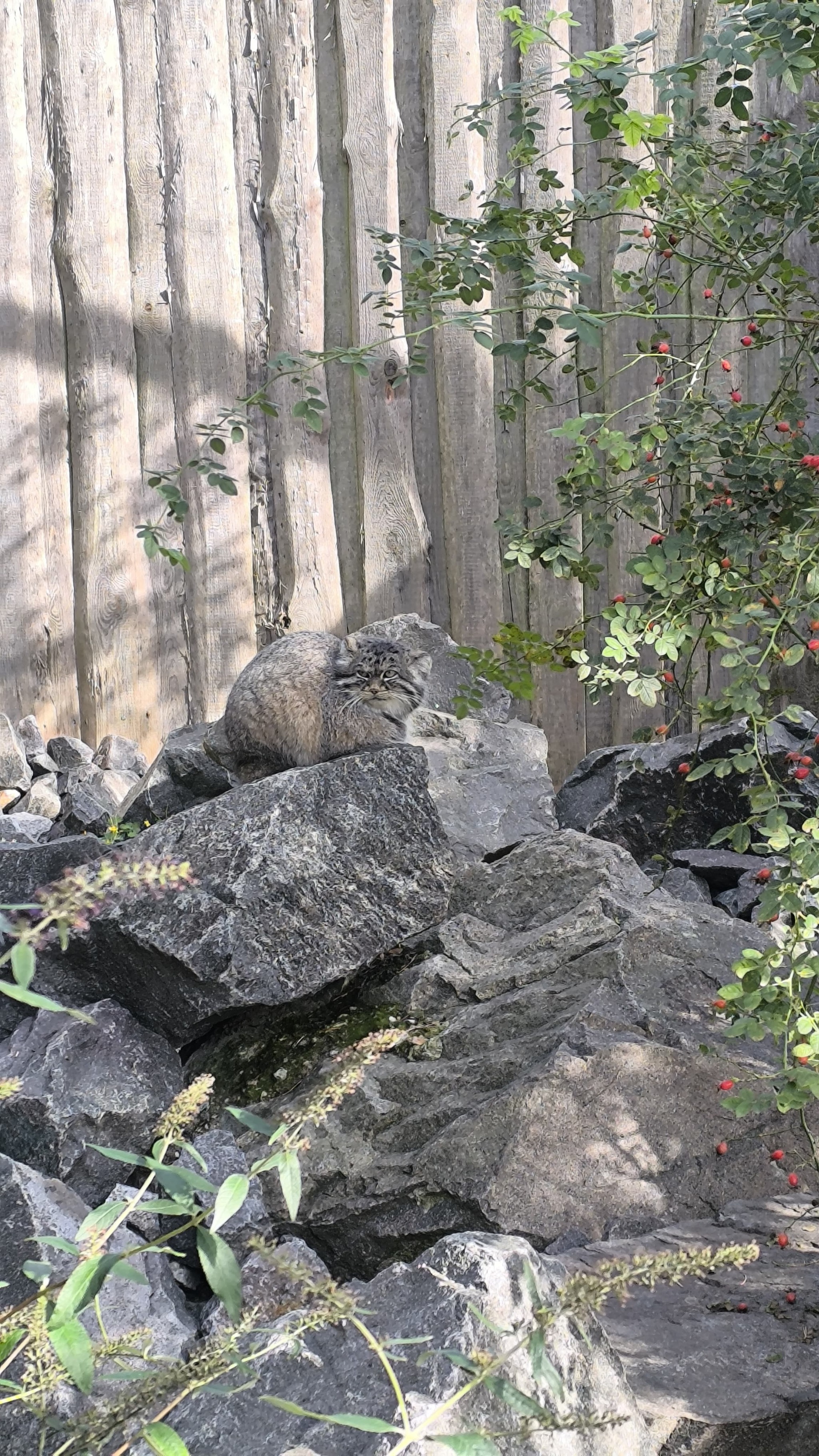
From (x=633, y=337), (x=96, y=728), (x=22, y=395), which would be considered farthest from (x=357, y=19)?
(x=96, y=728)

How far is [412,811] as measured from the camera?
13.8 feet

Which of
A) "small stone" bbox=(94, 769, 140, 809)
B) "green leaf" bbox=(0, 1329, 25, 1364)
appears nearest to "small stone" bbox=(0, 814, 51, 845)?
"small stone" bbox=(94, 769, 140, 809)

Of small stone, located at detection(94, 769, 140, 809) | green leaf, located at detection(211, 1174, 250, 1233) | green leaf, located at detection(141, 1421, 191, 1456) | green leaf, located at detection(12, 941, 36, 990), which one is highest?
green leaf, located at detection(12, 941, 36, 990)

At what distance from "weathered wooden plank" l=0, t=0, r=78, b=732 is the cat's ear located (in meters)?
2.17

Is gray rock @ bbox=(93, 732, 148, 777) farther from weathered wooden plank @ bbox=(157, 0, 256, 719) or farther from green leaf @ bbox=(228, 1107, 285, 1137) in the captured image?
green leaf @ bbox=(228, 1107, 285, 1137)

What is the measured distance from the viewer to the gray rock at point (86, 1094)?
3.50m

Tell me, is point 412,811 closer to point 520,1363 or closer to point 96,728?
point 520,1363

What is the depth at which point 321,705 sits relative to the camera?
527cm

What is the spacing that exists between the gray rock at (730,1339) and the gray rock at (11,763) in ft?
13.6

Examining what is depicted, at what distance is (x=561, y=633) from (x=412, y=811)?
3.36ft

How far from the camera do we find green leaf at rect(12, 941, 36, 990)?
1.18 m

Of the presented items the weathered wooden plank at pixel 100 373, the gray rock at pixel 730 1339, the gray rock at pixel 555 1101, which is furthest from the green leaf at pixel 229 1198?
the weathered wooden plank at pixel 100 373

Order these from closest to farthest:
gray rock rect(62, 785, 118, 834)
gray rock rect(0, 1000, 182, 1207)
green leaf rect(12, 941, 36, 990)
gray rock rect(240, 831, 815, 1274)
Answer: green leaf rect(12, 941, 36, 990) → gray rock rect(240, 831, 815, 1274) → gray rock rect(0, 1000, 182, 1207) → gray rock rect(62, 785, 118, 834)

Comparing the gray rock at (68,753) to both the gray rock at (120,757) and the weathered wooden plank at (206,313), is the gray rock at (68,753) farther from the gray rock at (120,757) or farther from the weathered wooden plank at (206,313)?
the weathered wooden plank at (206,313)
